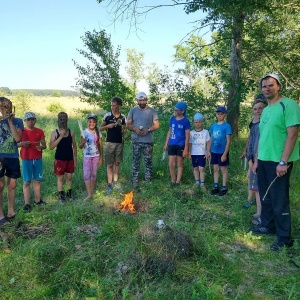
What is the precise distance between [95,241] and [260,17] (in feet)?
25.2

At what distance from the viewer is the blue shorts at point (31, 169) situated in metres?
5.75

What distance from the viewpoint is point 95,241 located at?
174 inches

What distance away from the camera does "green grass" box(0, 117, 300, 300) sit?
3.31 metres

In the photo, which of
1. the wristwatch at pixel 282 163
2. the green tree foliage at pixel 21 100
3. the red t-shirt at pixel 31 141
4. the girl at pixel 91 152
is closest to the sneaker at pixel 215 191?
the girl at pixel 91 152

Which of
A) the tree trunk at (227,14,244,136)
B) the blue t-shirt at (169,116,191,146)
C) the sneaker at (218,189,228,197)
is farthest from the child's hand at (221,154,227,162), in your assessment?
the tree trunk at (227,14,244,136)

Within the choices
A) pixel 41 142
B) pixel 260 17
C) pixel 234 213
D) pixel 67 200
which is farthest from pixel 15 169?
pixel 260 17

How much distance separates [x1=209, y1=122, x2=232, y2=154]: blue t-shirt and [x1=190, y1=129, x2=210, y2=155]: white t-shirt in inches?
8.3

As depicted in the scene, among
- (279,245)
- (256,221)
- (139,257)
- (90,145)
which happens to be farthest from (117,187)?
(279,245)

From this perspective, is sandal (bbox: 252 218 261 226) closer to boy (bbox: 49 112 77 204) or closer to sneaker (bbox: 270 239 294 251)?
sneaker (bbox: 270 239 294 251)

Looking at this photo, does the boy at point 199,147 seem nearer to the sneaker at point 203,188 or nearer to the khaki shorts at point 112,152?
the sneaker at point 203,188

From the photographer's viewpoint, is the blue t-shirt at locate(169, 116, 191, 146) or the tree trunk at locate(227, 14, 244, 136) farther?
the tree trunk at locate(227, 14, 244, 136)

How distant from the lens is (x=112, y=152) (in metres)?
6.87

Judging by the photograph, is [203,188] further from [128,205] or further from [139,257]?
[139,257]

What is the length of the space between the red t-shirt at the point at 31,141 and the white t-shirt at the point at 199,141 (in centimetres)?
308
